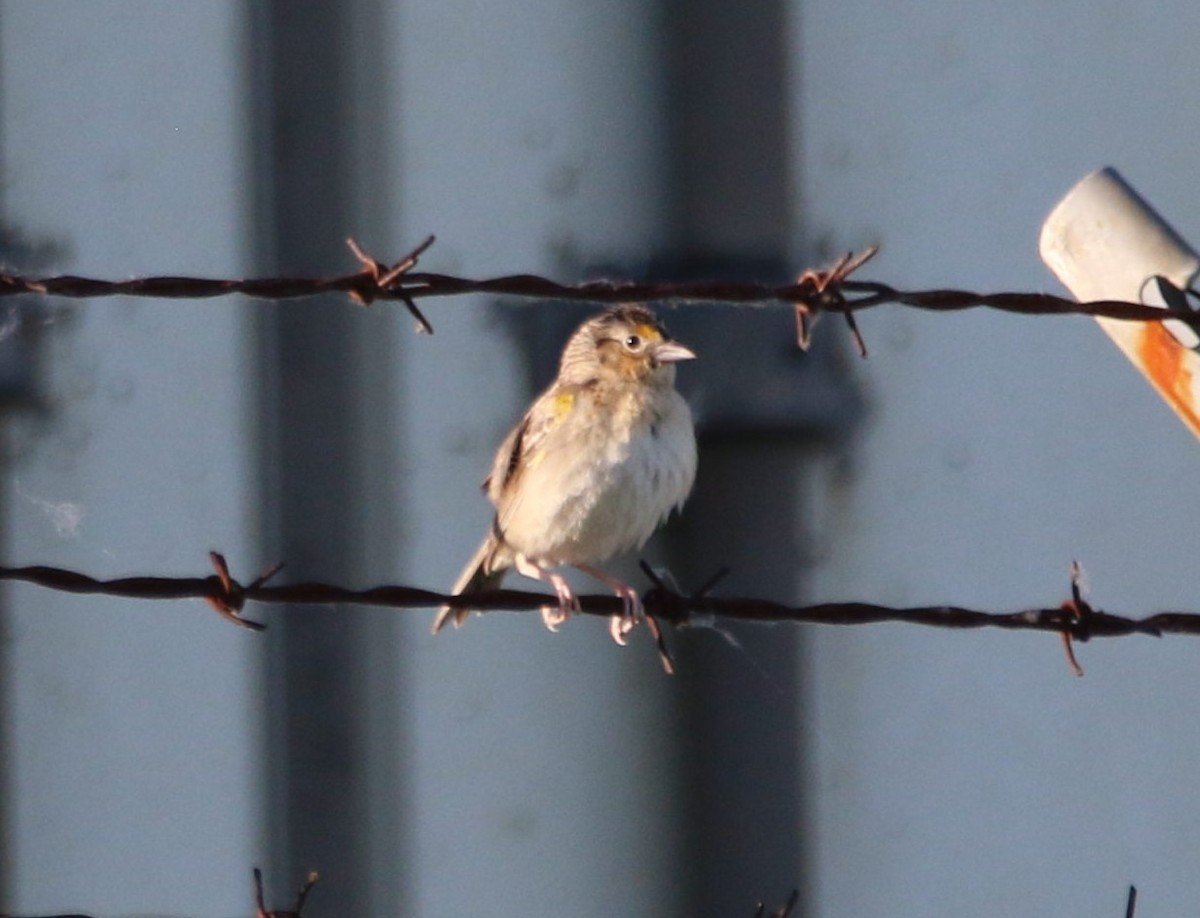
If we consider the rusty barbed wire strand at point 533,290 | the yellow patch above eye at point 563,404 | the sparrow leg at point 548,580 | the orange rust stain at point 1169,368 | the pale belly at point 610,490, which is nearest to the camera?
the rusty barbed wire strand at point 533,290

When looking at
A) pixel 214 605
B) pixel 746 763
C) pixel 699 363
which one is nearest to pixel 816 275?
pixel 214 605

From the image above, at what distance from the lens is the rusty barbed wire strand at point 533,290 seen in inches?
113

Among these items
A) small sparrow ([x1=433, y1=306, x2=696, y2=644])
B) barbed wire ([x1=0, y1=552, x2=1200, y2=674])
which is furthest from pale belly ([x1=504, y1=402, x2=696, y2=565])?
barbed wire ([x1=0, y1=552, x2=1200, y2=674])

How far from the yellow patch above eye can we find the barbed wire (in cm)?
169

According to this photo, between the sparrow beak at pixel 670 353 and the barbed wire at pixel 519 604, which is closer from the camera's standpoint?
the barbed wire at pixel 519 604

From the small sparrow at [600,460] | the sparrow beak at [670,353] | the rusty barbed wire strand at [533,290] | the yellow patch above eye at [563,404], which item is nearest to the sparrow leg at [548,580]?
the small sparrow at [600,460]

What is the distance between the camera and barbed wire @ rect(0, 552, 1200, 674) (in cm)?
289

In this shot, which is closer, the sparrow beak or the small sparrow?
the small sparrow

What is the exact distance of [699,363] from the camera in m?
7.87

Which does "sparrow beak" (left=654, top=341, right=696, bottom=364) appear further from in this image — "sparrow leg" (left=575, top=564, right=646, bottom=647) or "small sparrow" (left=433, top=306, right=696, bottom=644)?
"sparrow leg" (left=575, top=564, right=646, bottom=647)

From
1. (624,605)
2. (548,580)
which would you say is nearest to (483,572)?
(548,580)

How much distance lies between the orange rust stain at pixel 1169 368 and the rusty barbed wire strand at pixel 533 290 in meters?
0.49

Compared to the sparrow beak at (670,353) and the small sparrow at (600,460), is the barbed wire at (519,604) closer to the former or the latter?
the small sparrow at (600,460)

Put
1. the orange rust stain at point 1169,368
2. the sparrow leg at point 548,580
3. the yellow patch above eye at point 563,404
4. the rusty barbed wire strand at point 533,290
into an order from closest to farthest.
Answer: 1. the rusty barbed wire strand at point 533,290
2. the orange rust stain at point 1169,368
3. the sparrow leg at point 548,580
4. the yellow patch above eye at point 563,404
